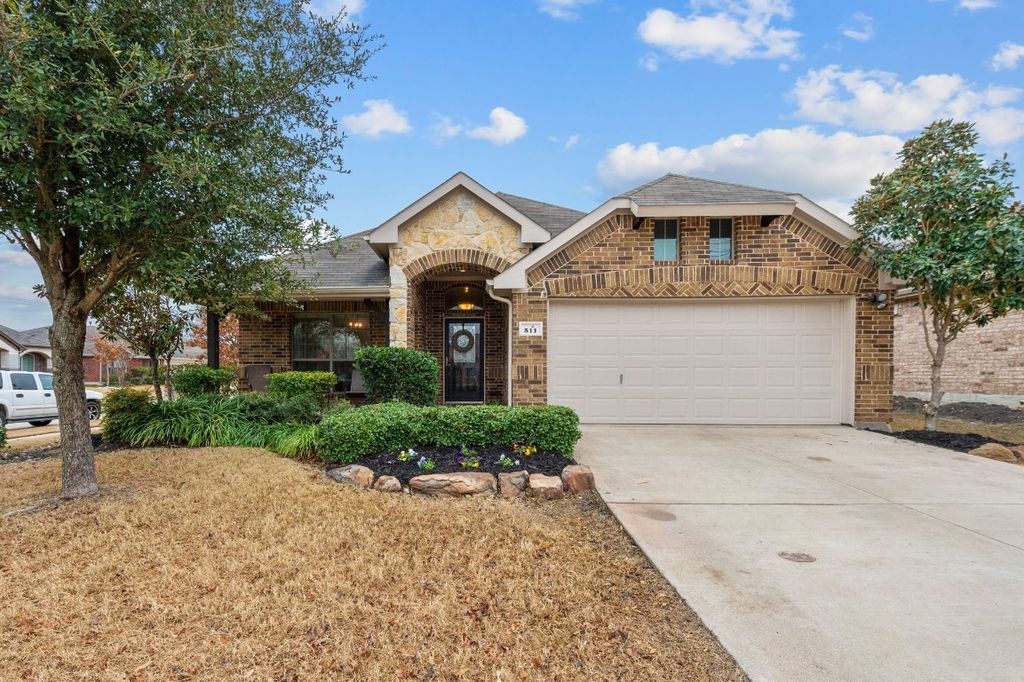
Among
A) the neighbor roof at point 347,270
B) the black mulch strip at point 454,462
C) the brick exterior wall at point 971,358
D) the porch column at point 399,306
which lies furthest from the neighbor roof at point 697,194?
the brick exterior wall at point 971,358

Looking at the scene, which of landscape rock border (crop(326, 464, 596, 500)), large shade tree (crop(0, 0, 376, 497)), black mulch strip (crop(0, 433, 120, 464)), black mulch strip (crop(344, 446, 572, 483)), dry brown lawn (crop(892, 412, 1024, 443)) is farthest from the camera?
dry brown lawn (crop(892, 412, 1024, 443))

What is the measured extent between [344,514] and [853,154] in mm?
18220

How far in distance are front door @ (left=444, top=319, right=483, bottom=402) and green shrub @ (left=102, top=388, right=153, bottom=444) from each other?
5782 mm

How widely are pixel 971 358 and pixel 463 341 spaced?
12.3 m

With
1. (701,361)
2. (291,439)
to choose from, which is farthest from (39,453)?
(701,361)

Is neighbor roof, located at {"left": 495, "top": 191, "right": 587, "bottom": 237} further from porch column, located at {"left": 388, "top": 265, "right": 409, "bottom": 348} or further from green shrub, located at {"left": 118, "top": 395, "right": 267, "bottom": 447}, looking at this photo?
green shrub, located at {"left": 118, "top": 395, "right": 267, "bottom": 447}

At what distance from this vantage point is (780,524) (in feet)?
12.8

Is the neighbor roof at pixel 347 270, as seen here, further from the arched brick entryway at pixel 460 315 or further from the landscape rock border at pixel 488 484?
the landscape rock border at pixel 488 484

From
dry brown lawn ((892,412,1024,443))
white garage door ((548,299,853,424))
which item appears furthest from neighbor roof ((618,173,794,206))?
dry brown lawn ((892,412,1024,443))

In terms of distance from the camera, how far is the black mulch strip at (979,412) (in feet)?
34.1

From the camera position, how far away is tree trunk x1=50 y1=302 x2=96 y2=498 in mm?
4473

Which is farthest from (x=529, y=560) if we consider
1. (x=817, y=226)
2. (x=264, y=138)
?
(x=817, y=226)

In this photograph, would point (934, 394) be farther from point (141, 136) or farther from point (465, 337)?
point (141, 136)

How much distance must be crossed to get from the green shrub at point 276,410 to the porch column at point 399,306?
90.2 inches
